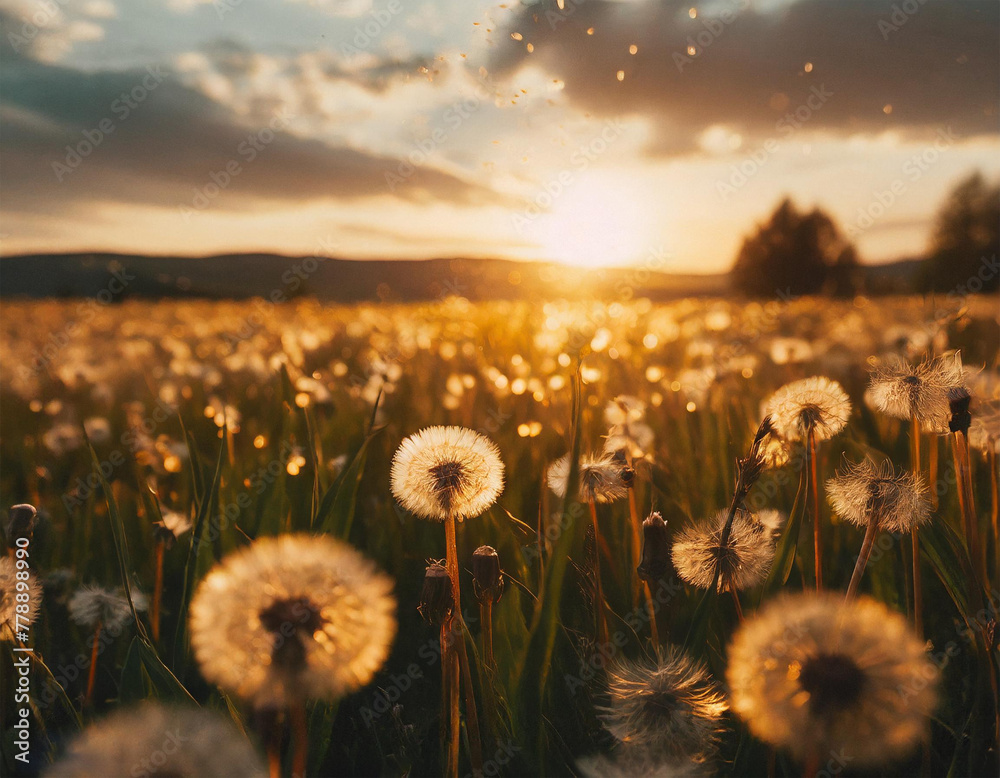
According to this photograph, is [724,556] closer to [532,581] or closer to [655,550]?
[655,550]

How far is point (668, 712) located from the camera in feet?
3.17

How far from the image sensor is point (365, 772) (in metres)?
1.21

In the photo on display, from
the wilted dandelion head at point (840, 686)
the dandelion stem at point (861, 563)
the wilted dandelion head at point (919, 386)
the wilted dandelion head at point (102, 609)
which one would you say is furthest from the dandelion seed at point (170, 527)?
the wilted dandelion head at point (919, 386)

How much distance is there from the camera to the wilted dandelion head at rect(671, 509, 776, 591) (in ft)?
3.74

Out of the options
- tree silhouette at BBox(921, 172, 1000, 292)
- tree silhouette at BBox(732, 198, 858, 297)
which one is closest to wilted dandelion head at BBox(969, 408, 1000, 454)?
tree silhouette at BBox(921, 172, 1000, 292)

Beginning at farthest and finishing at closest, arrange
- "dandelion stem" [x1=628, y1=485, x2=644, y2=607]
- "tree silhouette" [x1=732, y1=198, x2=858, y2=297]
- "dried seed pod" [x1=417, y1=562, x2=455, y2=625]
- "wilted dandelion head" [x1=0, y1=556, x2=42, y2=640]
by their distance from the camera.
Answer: "tree silhouette" [x1=732, y1=198, x2=858, y2=297] → "dandelion stem" [x1=628, y1=485, x2=644, y2=607] → "wilted dandelion head" [x1=0, y1=556, x2=42, y2=640] → "dried seed pod" [x1=417, y1=562, x2=455, y2=625]

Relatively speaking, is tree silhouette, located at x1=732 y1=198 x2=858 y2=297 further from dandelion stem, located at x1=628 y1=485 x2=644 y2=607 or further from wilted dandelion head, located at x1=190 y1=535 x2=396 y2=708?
wilted dandelion head, located at x1=190 y1=535 x2=396 y2=708

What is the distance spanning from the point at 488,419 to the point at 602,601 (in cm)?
184

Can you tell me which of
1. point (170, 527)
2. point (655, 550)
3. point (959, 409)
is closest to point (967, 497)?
point (959, 409)

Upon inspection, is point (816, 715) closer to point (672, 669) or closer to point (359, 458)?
point (672, 669)

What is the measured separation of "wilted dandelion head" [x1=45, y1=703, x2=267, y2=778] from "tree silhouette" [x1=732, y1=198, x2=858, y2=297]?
2379 inches

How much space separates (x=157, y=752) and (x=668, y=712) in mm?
705

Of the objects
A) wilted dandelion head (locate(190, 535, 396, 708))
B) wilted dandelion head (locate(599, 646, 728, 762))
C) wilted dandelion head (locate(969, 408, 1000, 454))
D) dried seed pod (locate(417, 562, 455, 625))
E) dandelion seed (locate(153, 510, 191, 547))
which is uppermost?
wilted dandelion head (locate(969, 408, 1000, 454))

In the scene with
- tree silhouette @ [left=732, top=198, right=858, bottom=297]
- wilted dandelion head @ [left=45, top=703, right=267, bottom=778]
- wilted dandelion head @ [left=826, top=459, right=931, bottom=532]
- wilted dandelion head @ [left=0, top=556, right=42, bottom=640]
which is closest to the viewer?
wilted dandelion head @ [left=45, top=703, right=267, bottom=778]
